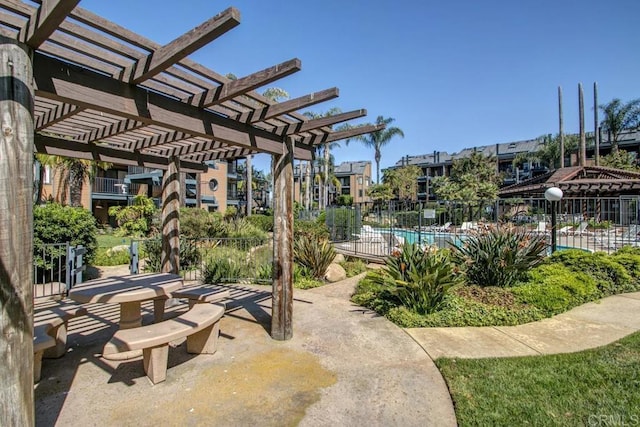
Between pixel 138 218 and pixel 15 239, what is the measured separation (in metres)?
18.1

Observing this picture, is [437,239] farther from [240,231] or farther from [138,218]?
[138,218]

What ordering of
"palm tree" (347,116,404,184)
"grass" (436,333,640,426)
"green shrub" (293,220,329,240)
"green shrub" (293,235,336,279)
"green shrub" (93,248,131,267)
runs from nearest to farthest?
"grass" (436,333,640,426) < "green shrub" (293,235,336,279) < "green shrub" (293,220,329,240) < "green shrub" (93,248,131,267) < "palm tree" (347,116,404,184)

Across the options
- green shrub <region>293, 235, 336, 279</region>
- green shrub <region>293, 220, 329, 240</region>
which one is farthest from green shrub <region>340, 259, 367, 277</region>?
green shrub <region>293, 220, 329, 240</region>

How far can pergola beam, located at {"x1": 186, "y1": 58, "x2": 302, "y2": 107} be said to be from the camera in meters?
2.63

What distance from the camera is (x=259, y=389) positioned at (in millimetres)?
3293

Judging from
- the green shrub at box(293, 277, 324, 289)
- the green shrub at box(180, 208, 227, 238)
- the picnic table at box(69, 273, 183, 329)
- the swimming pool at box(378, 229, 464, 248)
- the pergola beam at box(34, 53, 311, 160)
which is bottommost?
the green shrub at box(293, 277, 324, 289)

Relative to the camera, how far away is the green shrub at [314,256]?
8656mm

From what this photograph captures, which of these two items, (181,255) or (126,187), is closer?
(181,255)

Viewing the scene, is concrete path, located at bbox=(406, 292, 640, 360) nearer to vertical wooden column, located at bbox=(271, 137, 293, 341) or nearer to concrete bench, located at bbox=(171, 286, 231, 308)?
vertical wooden column, located at bbox=(271, 137, 293, 341)

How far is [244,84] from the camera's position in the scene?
9.76 ft

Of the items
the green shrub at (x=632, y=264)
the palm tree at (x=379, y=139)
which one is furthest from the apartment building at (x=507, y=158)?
the green shrub at (x=632, y=264)

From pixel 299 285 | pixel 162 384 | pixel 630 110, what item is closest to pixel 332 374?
pixel 162 384

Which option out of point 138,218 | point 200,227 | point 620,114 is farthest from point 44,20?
point 620,114

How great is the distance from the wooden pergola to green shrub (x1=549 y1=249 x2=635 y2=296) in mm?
6115
